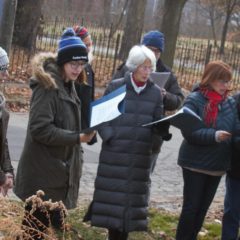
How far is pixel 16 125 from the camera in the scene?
36.8 ft

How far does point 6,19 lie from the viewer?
7094 millimetres

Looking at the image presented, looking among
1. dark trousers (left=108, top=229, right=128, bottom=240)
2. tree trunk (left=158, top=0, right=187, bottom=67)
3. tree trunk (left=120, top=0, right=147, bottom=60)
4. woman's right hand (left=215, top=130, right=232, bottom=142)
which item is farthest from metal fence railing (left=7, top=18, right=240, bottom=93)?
woman's right hand (left=215, top=130, right=232, bottom=142)

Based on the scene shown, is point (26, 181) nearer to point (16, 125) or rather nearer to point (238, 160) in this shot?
point (238, 160)

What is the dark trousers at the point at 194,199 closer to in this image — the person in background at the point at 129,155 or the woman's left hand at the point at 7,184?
the person in background at the point at 129,155

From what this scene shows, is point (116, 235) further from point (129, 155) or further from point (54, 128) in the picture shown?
point (54, 128)

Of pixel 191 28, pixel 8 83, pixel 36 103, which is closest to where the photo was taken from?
pixel 36 103

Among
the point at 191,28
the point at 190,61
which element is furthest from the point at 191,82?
the point at 191,28

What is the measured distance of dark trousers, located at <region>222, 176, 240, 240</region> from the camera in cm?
565

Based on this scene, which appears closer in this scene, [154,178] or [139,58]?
[139,58]

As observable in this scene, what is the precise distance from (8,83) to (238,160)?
9.99 metres

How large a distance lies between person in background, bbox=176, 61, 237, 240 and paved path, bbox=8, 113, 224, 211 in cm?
192

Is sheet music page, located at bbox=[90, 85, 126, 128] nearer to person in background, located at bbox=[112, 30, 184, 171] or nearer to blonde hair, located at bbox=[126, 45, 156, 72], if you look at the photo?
blonde hair, located at bbox=[126, 45, 156, 72]

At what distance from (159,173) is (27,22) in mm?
10546

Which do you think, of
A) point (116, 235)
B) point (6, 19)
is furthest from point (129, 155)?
point (6, 19)
